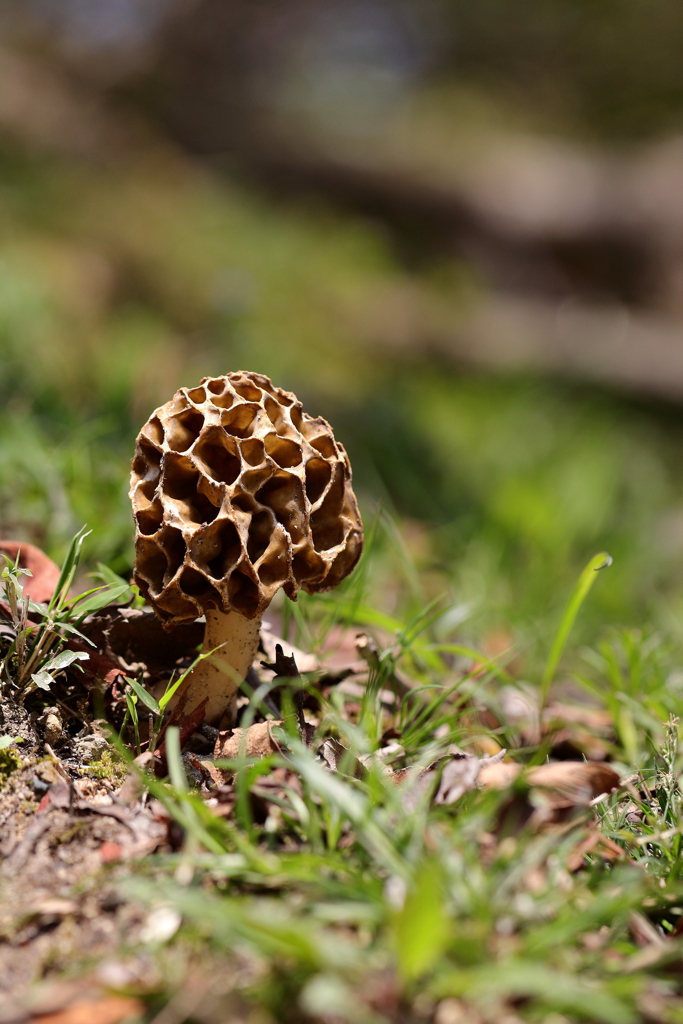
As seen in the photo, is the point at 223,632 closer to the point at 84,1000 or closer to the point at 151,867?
the point at 151,867

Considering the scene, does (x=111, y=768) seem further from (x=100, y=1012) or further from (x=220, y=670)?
(x=100, y=1012)

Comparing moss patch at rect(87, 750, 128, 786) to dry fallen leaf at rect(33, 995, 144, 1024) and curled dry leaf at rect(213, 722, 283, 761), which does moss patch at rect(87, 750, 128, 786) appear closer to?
curled dry leaf at rect(213, 722, 283, 761)


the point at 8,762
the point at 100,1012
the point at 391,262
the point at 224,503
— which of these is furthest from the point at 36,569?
the point at 391,262

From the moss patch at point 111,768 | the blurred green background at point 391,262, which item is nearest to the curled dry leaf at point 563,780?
the moss patch at point 111,768

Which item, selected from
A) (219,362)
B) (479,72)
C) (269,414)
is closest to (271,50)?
(479,72)

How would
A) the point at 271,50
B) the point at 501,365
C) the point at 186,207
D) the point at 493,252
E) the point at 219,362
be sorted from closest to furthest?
the point at 219,362, the point at 501,365, the point at 186,207, the point at 493,252, the point at 271,50

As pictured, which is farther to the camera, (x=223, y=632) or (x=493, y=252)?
(x=493, y=252)
